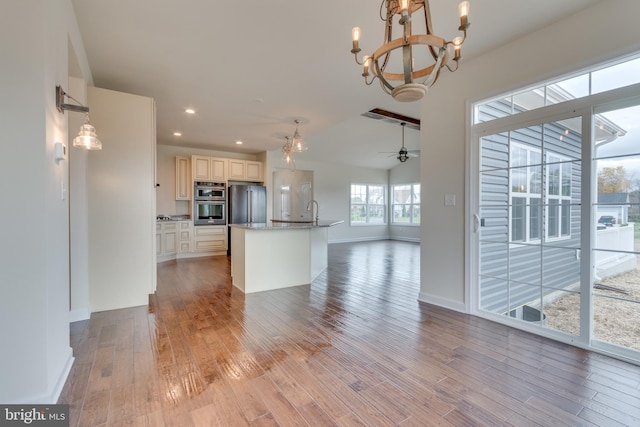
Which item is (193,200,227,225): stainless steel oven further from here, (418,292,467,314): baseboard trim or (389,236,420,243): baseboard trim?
(389,236,420,243): baseboard trim

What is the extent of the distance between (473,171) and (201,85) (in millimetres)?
3444

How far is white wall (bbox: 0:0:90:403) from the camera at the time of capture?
1455 mm

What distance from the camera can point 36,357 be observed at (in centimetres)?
152

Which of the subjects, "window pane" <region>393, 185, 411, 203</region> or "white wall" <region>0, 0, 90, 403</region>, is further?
"window pane" <region>393, 185, 411, 203</region>

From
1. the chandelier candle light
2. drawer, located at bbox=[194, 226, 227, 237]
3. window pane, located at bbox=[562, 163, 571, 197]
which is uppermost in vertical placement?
the chandelier candle light

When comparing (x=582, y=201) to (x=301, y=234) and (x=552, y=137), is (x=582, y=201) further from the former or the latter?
(x=301, y=234)

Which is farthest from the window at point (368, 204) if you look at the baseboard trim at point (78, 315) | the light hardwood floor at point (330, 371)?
the baseboard trim at point (78, 315)

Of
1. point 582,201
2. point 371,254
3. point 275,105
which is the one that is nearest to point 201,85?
point 275,105

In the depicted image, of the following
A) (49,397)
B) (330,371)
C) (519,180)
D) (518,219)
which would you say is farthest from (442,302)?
(49,397)

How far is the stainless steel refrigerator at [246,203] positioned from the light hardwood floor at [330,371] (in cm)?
366

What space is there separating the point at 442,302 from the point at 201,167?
5.77m

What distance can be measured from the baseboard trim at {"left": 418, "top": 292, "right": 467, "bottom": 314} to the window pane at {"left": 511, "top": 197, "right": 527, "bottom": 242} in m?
0.91

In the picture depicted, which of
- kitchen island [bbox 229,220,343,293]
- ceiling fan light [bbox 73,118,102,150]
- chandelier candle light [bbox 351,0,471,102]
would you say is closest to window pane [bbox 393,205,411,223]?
kitchen island [bbox 229,220,343,293]

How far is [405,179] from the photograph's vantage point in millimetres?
10094
